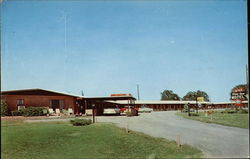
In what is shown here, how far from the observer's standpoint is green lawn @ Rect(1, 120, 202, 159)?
20.8 ft

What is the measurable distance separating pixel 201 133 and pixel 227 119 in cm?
93

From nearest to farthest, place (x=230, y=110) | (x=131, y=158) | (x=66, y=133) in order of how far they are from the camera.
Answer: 1. (x=131, y=158)
2. (x=230, y=110)
3. (x=66, y=133)

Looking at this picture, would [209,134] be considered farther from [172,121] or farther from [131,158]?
[131,158]

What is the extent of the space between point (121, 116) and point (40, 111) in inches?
109

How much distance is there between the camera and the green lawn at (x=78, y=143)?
20.8ft

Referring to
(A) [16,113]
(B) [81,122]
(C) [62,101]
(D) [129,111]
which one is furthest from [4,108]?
(D) [129,111]

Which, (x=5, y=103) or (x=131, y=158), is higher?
(x=5, y=103)

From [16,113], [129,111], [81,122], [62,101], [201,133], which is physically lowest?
[201,133]

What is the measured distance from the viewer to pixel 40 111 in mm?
7352

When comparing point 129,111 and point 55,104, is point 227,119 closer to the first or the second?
point 129,111

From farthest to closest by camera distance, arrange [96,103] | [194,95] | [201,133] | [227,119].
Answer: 1. [96,103]
2. [194,95]
3. [227,119]
4. [201,133]

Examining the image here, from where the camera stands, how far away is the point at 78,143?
701cm

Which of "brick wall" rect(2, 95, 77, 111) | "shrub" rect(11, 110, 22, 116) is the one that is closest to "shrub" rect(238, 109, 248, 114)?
"brick wall" rect(2, 95, 77, 111)

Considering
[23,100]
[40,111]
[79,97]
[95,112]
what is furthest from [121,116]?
[23,100]
